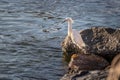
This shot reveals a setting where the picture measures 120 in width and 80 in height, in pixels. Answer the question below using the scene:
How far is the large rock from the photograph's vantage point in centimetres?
857

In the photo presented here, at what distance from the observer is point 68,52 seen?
9414 millimetres

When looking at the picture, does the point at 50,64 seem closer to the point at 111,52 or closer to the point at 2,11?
the point at 111,52

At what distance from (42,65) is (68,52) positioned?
3.16 feet

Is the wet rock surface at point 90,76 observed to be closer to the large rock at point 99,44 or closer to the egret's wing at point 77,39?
the large rock at point 99,44

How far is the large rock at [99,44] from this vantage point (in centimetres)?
857

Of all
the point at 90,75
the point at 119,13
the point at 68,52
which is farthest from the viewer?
the point at 119,13

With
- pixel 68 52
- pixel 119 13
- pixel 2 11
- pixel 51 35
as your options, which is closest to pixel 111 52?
pixel 68 52

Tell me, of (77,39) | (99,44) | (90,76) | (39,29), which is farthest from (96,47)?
(39,29)

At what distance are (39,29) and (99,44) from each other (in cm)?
379

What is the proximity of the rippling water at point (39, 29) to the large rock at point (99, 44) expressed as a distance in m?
0.51

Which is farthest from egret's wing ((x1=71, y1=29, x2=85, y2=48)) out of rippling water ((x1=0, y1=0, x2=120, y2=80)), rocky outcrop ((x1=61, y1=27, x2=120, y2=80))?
rippling water ((x1=0, y1=0, x2=120, y2=80))

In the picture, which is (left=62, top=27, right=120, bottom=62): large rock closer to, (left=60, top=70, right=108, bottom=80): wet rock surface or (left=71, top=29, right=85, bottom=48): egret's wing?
(left=71, top=29, right=85, bottom=48): egret's wing

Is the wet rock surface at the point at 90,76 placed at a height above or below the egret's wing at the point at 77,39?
below

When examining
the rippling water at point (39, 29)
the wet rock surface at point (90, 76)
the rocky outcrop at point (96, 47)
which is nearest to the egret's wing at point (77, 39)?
the rocky outcrop at point (96, 47)
